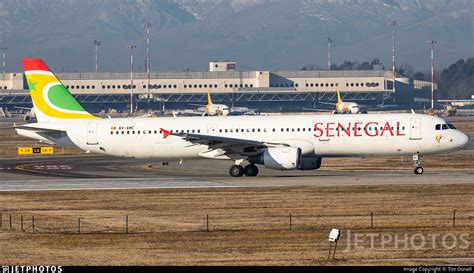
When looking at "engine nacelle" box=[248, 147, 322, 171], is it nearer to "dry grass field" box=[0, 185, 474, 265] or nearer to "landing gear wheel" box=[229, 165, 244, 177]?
"landing gear wheel" box=[229, 165, 244, 177]

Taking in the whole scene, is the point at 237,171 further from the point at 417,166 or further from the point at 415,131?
the point at 415,131

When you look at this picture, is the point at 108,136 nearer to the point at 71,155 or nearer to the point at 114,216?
the point at 114,216

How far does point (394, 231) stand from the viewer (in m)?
41.2

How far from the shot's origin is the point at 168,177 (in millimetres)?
67438

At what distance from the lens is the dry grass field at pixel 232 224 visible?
3591 cm

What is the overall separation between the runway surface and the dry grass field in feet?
11.8

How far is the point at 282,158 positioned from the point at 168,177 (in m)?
8.14

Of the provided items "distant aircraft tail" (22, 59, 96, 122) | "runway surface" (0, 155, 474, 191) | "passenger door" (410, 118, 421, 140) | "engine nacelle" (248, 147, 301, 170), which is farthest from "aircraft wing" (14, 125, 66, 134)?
"passenger door" (410, 118, 421, 140)

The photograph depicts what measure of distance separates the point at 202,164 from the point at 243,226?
3680 centimetres

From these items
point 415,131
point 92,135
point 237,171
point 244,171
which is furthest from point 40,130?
point 415,131

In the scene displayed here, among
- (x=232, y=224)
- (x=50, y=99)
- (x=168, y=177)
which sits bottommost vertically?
(x=232, y=224)

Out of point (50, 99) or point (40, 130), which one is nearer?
point (40, 130)

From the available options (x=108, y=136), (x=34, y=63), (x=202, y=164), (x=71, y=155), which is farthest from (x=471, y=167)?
(x=71, y=155)

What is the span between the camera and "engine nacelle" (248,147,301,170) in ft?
208
